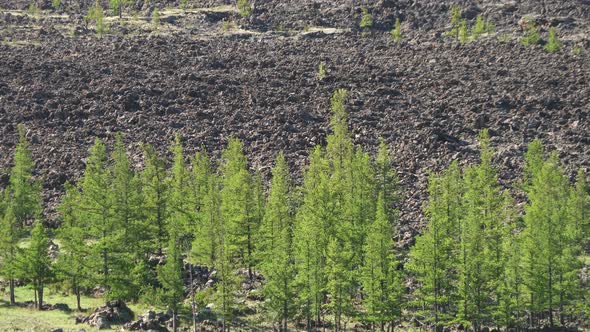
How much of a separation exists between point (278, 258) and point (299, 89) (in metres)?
70.5

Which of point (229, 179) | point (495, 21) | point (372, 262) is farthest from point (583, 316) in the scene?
point (495, 21)

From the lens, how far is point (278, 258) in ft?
238

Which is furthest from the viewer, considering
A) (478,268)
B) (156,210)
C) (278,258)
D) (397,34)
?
(397,34)

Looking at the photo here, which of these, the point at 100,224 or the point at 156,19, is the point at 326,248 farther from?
the point at 156,19

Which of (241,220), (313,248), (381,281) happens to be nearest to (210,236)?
(313,248)

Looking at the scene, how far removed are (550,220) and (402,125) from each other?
5052 centimetres

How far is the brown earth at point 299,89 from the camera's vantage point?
4707 inches

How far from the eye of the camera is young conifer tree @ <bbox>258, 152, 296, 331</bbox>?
70.8 meters

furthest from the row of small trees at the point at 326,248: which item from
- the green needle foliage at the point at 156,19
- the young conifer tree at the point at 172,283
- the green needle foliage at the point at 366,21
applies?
the green needle foliage at the point at 156,19

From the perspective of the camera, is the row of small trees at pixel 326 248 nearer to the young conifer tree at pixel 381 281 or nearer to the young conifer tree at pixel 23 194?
the young conifer tree at pixel 381 281

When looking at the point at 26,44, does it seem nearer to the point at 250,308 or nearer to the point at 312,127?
the point at 312,127

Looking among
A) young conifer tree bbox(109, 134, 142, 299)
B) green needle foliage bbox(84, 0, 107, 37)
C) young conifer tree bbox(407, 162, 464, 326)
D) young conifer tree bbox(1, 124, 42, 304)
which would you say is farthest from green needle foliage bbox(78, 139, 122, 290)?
green needle foliage bbox(84, 0, 107, 37)

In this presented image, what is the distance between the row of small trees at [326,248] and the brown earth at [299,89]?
16192 millimetres

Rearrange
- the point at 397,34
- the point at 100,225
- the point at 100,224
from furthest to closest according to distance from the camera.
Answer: the point at 397,34 → the point at 100,224 → the point at 100,225
